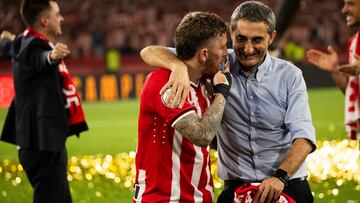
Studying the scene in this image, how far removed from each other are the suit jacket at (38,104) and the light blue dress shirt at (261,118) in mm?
1779

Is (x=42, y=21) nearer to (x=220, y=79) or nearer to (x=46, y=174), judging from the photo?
(x=46, y=174)

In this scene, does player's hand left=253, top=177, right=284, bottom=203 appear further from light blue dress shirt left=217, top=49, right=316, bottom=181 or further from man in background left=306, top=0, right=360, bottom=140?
man in background left=306, top=0, right=360, bottom=140

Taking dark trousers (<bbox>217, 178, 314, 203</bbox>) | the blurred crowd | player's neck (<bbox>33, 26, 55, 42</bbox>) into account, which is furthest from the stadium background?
dark trousers (<bbox>217, 178, 314, 203</bbox>)

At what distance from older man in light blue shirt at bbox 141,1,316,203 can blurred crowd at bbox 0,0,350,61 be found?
24057mm

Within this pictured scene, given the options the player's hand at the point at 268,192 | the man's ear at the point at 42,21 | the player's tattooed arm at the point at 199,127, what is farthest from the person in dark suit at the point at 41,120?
the player's hand at the point at 268,192

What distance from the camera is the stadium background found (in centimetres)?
780

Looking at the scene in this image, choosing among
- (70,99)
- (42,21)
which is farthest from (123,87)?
(70,99)

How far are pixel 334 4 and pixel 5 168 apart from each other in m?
26.9

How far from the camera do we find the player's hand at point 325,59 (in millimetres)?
4918

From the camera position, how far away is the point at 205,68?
12.2 feet

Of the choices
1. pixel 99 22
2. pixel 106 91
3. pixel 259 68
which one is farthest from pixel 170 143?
pixel 99 22

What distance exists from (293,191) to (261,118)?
442mm

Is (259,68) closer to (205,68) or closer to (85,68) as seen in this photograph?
(205,68)

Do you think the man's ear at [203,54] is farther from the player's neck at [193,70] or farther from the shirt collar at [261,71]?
the shirt collar at [261,71]
